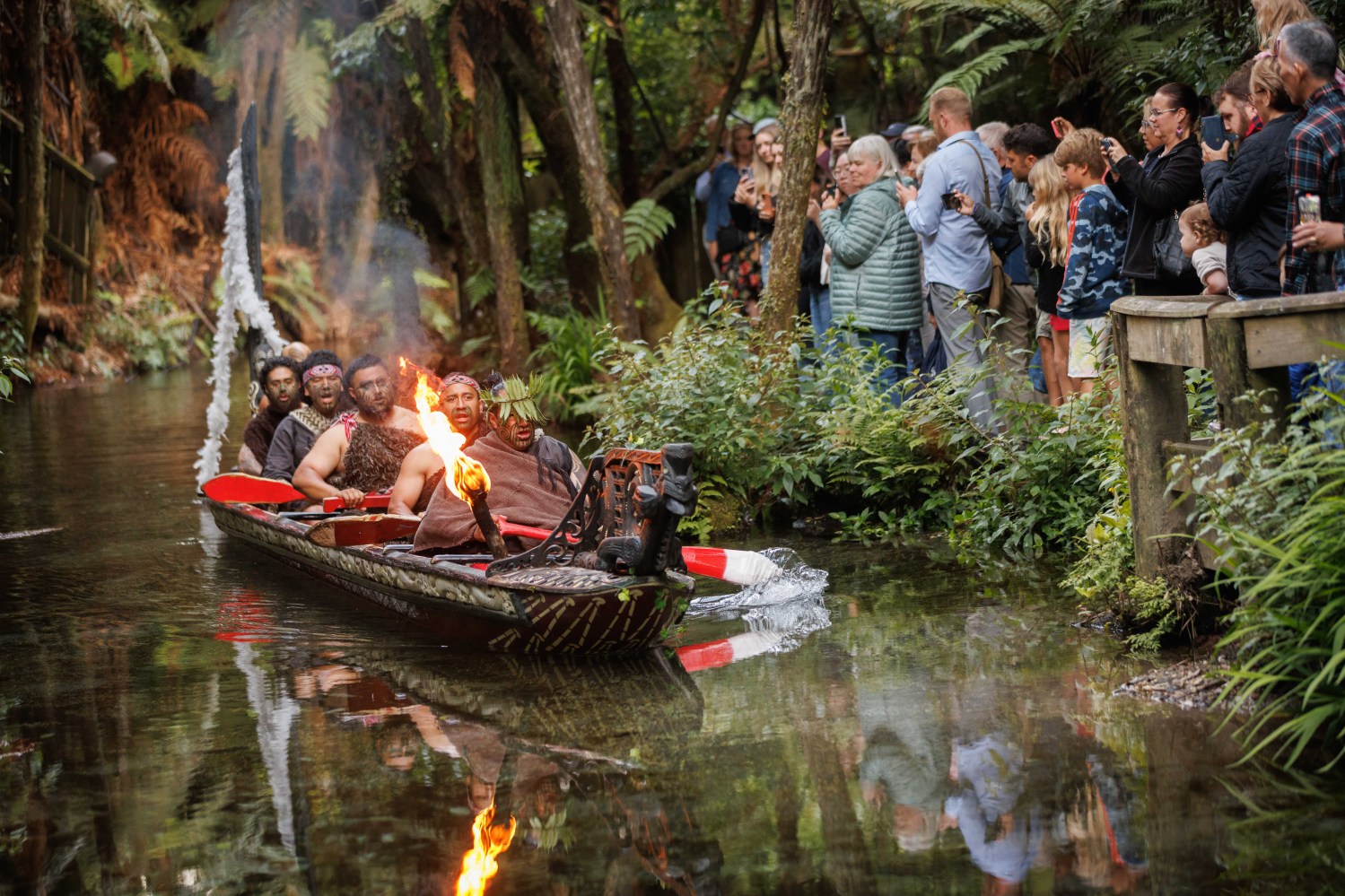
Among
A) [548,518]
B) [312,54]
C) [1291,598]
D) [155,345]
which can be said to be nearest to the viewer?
[1291,598]

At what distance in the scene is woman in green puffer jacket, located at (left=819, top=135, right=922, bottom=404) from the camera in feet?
31.8

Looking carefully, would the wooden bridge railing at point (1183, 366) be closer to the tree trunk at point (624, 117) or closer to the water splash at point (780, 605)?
the water splash at point (780, 605)

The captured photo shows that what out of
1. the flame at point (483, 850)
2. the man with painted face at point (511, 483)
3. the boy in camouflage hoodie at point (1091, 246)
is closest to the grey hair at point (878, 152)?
the boy in camouflage hoodie at point (1091, 246)

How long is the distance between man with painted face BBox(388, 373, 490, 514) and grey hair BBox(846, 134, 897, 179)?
3382 mm

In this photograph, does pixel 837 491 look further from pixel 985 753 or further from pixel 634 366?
pixel 985 753

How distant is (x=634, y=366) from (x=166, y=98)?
64.7ft

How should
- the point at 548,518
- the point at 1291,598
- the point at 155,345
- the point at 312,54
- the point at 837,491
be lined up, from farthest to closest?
the point at 155,345
the point at 312,54
the point at 837,491
the point at 548,518
the point at 1291,598

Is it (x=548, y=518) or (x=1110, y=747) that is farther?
(x=548, y=518)

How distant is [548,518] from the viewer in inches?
295

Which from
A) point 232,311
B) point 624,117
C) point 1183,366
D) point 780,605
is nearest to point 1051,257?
point 780,605

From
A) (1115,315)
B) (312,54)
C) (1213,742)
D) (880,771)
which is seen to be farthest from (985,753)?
(312,54)

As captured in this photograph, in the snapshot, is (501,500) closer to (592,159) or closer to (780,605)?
(780,605)

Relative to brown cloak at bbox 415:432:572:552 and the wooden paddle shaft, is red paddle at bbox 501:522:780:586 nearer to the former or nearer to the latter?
brown cloak at bbox 415:432:572:552

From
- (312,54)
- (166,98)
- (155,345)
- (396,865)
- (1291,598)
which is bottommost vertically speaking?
(396,865)
